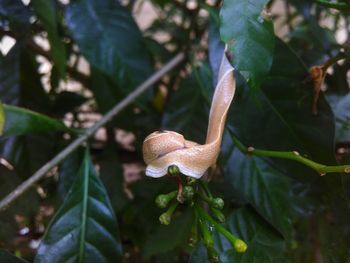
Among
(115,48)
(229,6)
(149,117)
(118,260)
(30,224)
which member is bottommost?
(30,224)

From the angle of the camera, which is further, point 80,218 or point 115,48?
point 115,48

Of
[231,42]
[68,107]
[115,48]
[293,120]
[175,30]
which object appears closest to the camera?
[231,42]

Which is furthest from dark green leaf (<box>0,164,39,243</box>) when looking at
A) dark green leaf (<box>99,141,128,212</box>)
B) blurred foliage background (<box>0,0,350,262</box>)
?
dark green leaf (<box>99,141,128,212</box>)

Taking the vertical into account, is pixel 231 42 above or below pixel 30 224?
above

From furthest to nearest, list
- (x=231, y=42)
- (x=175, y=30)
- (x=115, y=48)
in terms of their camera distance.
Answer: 1. (x=175, y=30)
2. (x=115, y=48)
3. (x=231, y=42)

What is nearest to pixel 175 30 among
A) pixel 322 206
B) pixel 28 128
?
pixel 322 206

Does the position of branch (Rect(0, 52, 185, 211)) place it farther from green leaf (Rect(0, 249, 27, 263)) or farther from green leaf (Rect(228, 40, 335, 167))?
green leaf (Rect(228, 40, 335, 167))

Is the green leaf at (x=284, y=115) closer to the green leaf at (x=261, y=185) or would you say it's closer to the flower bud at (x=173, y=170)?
the green leaf at (x=261, y=185)

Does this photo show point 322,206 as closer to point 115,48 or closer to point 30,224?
point 115,48
